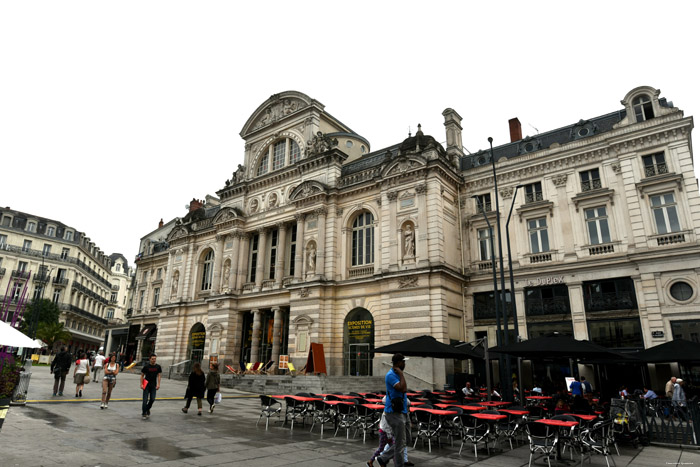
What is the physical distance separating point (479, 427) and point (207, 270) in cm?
3625

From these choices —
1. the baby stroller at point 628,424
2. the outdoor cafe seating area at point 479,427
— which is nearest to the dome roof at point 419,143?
the outdoor cafe seating area at point 479,427

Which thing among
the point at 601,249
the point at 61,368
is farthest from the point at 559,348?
the point at 61,368

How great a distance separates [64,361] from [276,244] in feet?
67.5

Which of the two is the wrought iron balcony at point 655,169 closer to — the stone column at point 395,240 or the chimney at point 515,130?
the chimney at point 515,130

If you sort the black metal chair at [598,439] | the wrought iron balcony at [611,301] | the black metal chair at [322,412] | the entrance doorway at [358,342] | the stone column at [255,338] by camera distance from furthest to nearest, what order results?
1. the stone column at [255,338]
2. the entrance doorway at [358,342]
3. the wrought iron balcony at [611,301]
4. the black metal chair at [322,412]
5. the black metal chair at [598,439]

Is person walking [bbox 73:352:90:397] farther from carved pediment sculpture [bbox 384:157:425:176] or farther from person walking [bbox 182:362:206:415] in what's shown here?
carved pediment sculpture [bbox 384:157:425:176]

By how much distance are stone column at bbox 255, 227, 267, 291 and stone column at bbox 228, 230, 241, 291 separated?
2022 millimetres

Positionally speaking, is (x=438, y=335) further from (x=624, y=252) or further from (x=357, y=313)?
(x=624, y=252)

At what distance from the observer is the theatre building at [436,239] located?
896 inches

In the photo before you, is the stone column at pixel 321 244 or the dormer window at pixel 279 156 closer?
the stone column at pixel 321 244

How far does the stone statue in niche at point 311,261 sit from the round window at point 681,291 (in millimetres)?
21183

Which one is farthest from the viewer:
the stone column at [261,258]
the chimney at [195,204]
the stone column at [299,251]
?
the chimney at [195,204]

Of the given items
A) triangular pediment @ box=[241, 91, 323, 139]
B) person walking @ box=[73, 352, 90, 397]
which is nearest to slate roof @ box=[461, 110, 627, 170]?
triangular pediment @ box=[241, 91, 323, 139]

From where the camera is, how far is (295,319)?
30.9m
